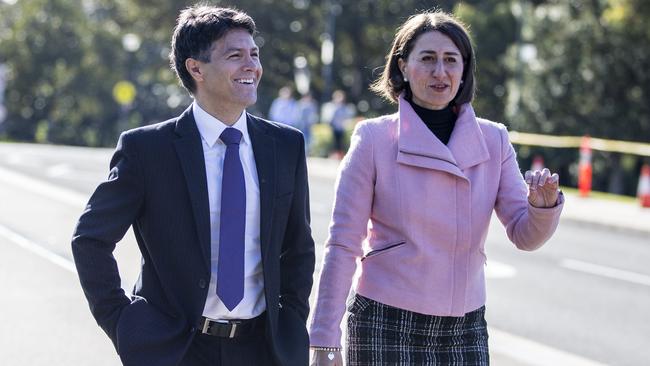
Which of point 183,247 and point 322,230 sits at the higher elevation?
point 183,247

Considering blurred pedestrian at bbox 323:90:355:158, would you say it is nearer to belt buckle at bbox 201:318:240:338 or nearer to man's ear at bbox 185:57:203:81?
man's ear at bbox 185:57:203:81

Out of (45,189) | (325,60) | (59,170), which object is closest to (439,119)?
(45,189)

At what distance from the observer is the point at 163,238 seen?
3.43 meters

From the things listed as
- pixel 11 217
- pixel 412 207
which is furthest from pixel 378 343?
pixel 11 217

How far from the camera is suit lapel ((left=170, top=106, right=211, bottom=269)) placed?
11.1ft

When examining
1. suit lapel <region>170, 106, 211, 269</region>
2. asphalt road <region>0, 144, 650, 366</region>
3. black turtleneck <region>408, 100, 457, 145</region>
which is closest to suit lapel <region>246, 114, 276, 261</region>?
suit lapel <region>170, 106, 211, 269</region>

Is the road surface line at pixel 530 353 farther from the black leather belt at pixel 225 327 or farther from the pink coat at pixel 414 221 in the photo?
the black leather belt at pixel 225 327

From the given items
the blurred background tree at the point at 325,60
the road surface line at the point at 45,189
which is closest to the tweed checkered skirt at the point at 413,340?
the road surface line at the point at 45,189

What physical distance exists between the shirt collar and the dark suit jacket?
3 centimetres

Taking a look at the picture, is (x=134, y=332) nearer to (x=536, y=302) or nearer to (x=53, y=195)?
(x=536, y=302)

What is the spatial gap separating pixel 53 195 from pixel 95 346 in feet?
36.5

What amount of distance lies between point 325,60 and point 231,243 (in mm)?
51072

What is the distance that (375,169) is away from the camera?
3803 mm

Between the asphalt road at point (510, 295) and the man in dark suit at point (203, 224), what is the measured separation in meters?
3.94
